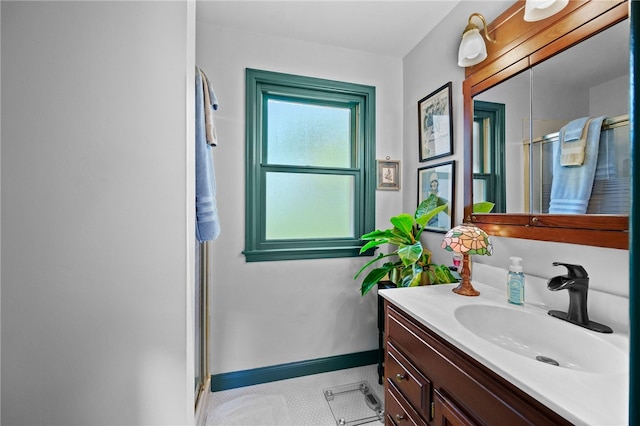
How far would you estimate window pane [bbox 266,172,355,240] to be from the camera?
6.48ft

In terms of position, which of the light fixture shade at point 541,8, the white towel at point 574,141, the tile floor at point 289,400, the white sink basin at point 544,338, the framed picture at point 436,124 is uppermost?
the light fixture shade at point 541,8

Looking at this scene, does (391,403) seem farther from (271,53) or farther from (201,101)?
(271,53)

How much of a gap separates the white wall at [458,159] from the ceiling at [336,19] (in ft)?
0.41

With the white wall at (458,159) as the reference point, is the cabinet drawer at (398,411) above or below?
below

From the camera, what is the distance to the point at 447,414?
852 mm

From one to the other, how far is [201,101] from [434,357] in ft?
4.32

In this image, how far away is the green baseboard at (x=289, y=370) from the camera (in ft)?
5.94

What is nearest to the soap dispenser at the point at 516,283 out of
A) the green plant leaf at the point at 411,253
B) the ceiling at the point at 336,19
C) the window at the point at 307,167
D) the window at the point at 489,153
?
the window at the point at 489,153

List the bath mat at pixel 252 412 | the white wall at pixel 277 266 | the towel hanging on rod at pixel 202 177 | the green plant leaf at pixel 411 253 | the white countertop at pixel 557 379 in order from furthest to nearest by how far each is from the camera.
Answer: the white wall at pixel 277 266, the bath mat at pixel 252 412, the green plant leaf at pixel 411 253, the towel hanging on rod at pixel 202 177, the white countertop at pixel 557 379

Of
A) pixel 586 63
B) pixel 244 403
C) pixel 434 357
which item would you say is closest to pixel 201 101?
pixel 434 357

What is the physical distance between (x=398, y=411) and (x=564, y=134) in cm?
127

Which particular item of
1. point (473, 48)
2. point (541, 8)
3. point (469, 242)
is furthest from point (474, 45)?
point (469, 242)

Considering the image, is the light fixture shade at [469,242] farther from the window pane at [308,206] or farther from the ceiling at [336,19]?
the ceiling at [336,19]

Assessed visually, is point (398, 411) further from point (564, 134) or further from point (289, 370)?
point (564, 134)
